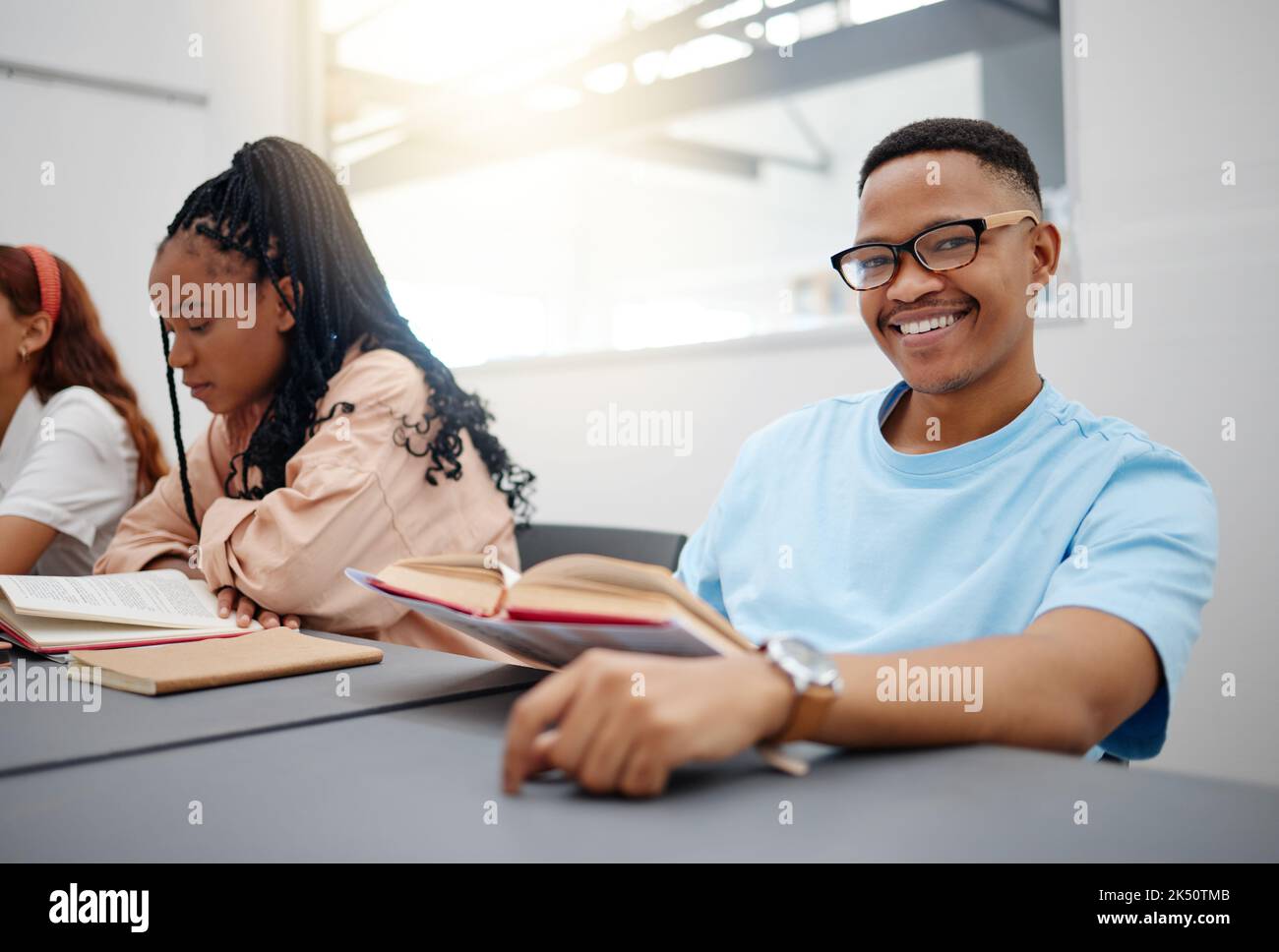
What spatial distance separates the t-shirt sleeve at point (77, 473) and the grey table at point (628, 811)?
135 cm

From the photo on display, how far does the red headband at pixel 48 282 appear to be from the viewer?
2141 millimetres

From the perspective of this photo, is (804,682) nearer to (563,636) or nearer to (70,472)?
(563,636)

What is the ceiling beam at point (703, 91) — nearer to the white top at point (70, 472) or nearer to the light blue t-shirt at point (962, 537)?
the light blue t-shirt at point (962, 537)

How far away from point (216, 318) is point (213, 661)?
83 cm

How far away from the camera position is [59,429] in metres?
1.97

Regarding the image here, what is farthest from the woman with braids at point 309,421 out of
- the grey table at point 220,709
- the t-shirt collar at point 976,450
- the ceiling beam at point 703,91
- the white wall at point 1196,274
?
the ceiling beam at point 703,91

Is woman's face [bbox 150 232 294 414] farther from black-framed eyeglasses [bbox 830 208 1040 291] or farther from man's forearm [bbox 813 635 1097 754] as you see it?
man's forearm [bbox 813 635 1097 754]

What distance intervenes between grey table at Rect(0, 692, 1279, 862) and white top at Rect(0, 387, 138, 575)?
1359mm

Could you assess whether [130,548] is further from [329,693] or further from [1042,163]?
[1042,163]

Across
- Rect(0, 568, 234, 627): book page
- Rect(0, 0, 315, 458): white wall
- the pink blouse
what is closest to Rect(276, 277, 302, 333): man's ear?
the pink blouse

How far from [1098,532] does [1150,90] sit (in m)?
1.37
